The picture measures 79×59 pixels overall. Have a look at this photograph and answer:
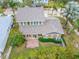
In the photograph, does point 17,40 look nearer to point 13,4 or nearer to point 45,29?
point 45,29

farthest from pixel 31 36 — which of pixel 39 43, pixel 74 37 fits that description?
pixel 74 37

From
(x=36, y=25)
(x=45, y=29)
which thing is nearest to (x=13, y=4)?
(x=36, y=25)

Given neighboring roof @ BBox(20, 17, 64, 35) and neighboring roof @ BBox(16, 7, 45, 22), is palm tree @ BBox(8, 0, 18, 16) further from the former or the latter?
neighboring roof @ BBox(20, 17, 64, 35)

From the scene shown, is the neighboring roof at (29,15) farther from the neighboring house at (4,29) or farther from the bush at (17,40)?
the bush at (17,40)

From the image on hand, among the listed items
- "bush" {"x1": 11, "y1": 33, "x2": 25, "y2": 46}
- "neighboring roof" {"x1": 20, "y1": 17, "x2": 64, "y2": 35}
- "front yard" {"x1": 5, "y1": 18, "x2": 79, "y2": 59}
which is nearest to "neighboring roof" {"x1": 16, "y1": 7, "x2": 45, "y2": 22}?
"neighboring roof" {"x1": 20, "y1": 17, "x2": 64, "y2": 35}

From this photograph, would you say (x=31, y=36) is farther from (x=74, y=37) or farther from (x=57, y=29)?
(x=74, y=37)

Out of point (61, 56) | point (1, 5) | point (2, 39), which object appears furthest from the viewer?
point (1, 5)

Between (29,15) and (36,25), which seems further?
(29,15)

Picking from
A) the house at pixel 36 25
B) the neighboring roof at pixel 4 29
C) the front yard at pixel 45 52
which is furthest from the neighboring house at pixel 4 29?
the house at pixel 36 25
